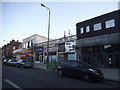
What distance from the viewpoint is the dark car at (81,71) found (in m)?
10.1

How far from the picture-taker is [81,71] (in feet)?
35.3

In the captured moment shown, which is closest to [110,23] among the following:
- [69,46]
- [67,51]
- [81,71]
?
[69,46]

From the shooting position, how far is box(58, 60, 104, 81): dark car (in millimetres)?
10086

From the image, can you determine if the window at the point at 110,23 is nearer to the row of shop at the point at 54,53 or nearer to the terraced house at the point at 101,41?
the terraced house at the point at 101,41

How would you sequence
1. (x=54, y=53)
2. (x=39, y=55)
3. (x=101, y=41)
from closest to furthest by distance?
(x=101, y=41), (x=54, y=53), (x=39, y=55)

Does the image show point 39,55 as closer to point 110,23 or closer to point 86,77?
point 110,23

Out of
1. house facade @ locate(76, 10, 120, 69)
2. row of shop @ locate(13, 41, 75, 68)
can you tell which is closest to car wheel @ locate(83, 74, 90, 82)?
row of shop @ locate(13, 41, 75, 68)

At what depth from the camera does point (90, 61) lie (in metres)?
21.2

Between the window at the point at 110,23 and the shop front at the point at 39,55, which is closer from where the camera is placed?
the window at the point at 110,23

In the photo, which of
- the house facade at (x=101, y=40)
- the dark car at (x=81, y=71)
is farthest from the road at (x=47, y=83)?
the house facade at (x=101, y=40)

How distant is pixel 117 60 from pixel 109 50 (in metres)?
1.80

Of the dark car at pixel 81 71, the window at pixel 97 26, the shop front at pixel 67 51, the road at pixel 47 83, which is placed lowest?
the road at pixel 47 83

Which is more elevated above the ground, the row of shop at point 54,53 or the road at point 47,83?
the row of shop at point 54,53

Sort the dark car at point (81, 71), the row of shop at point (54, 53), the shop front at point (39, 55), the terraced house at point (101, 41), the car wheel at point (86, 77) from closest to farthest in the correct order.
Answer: the dark car at point (81, 71), the car wheel at point (86, 77), the terraced house at point (101, 41), the row of shop at point (54, 53), the shop front at point (39, 55)
